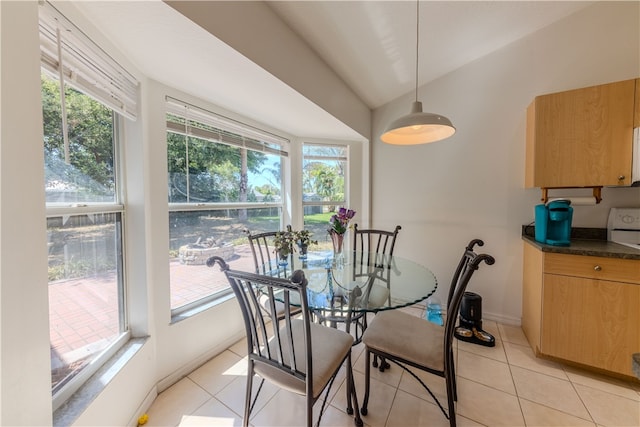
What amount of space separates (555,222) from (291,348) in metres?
2.25

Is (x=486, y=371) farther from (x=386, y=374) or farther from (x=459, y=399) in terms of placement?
(x=386, y=374)

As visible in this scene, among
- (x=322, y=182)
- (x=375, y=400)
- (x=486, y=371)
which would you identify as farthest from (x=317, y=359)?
(x=322, y=182)

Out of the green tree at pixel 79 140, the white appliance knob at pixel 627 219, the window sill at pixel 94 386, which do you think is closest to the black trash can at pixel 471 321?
the white appliance knob at pixel 627 219

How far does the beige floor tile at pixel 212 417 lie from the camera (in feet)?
4.61

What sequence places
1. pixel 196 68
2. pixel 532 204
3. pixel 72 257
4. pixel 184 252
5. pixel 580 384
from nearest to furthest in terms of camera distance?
pixel 72 257 < pixel 196 68 < pixel 580 384 < pixel 184 252 < pixel 532 204

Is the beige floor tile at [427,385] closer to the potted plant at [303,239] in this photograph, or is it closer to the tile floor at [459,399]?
the tile floor at [459,399]

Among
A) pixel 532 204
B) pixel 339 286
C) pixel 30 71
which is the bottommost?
pixel 339 286

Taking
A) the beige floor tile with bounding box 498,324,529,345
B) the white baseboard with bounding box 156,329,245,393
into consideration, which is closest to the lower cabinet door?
the beige floor tile with bounding box 498,324,529,345

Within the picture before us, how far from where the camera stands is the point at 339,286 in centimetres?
173

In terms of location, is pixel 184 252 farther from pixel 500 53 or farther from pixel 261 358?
pixel 500 53

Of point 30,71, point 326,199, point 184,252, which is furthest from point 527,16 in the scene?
point 184,252

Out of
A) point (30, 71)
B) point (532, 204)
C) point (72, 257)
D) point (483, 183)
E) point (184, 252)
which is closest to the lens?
point (30, 71)

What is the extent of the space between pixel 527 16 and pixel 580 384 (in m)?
2.88

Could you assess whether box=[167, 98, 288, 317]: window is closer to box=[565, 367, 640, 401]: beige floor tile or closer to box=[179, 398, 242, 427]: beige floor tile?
box=[179, 398, 242, 427]: beige floor tile
